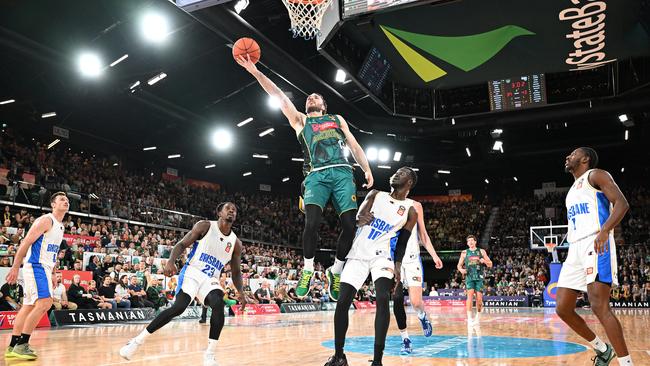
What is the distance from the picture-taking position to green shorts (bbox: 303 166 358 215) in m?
5.42

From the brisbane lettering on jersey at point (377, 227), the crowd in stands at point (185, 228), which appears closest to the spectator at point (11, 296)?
the crowd in stands at point (185, 228)

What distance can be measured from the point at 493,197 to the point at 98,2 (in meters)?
31.6

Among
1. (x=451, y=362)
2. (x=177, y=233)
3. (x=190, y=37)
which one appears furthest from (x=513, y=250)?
(x=451, y=362)

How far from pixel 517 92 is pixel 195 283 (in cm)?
1467

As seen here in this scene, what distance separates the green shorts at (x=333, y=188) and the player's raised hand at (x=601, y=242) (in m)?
2.24

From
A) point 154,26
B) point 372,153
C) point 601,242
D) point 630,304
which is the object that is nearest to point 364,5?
point 601,242

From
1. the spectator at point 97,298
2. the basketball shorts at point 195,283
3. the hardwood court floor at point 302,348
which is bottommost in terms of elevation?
the hardwood court floor at point 302,348

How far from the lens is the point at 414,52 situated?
54.8 ft

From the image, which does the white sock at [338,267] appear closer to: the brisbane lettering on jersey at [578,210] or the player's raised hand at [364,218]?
the player's raised hand at [364,218]

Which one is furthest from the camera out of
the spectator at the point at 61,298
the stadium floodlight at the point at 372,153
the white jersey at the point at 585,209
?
the stadium floodlight at the point at 372,153

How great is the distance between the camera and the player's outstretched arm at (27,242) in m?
6.88

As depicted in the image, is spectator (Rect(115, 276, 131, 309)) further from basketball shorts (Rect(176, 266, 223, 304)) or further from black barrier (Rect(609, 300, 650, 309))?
black barrier (Rect(609, 300, 650, 309))

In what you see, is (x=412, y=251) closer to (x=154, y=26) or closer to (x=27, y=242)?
(x=27, y=242)

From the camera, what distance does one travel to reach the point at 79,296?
45.0ft
